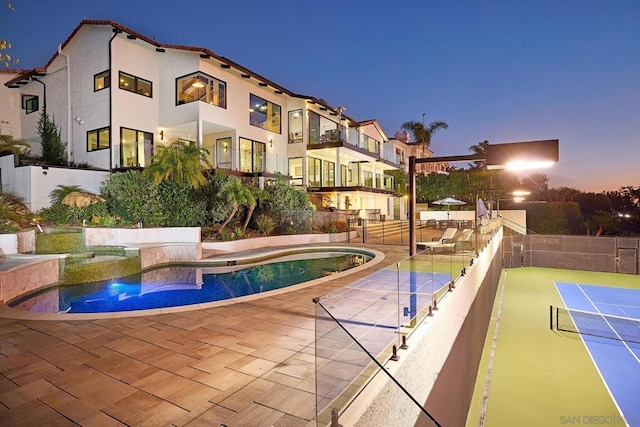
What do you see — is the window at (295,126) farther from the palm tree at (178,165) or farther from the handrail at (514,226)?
the handrail at (514,226)

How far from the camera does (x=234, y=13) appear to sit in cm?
3609

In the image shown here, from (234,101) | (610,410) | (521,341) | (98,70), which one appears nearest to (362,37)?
(234,101)

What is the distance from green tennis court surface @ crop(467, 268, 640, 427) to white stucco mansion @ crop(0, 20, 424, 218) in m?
13.3

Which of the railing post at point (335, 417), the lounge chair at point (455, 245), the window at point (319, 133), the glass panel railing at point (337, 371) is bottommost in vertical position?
the railing post at point (335, 417)

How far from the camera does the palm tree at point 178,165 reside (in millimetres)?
13367

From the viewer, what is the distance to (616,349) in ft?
33.3

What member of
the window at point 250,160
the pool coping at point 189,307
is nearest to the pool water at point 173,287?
the pool coping at point 189,307

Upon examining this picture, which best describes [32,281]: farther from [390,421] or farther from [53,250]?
[390,421]

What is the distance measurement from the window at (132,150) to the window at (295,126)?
9209mm

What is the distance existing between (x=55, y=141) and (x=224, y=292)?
16.1m

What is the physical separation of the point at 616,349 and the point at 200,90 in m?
19.3

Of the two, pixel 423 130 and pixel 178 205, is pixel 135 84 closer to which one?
pixel 178 205

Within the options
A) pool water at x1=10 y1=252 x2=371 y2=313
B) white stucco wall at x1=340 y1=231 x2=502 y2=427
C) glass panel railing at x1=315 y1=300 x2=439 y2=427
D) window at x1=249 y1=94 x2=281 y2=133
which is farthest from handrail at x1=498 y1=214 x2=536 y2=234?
glass panel railing at x1=315 y1=300 x2=439 y2=427

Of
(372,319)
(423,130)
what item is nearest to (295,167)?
(372,319)
